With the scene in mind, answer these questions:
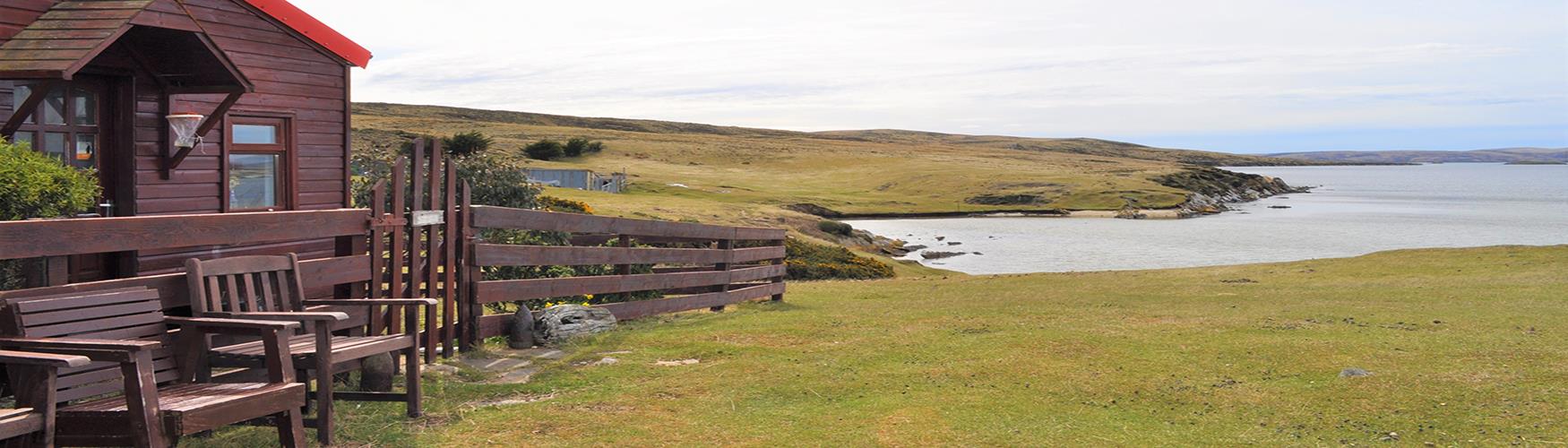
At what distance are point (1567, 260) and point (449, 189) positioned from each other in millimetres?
21571

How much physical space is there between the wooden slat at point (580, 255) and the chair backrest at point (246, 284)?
341 centimetres

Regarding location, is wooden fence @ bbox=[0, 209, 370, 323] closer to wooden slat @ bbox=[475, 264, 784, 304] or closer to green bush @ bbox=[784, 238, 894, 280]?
wooden slat @ bbox=[475, 264, 784, 304]

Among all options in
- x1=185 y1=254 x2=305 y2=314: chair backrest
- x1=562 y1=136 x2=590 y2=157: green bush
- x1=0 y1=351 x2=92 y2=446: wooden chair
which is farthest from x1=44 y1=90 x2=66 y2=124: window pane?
x1=562 y1=136 x2=590 y2=157: green bush

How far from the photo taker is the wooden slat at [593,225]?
449 inches

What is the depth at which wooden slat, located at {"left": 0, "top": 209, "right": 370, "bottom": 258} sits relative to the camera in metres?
6.08

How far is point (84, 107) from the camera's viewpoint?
12.1 meters

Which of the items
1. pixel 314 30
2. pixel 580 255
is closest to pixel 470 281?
pixel 580 255

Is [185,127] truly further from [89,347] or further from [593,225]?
[89,347]

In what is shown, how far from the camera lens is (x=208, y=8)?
1375cm

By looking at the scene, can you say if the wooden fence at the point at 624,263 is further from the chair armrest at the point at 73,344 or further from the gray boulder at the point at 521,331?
the chair armrest at the point at 73,344

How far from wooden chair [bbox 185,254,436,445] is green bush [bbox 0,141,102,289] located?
3.63 ft

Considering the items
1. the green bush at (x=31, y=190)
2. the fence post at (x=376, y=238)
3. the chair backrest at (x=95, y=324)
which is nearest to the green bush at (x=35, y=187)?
the green bush at (x=31, y=190)

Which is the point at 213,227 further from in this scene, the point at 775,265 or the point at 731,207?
the point at 731,207

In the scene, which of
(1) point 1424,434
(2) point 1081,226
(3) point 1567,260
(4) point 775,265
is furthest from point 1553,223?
(1) point 1424,434
